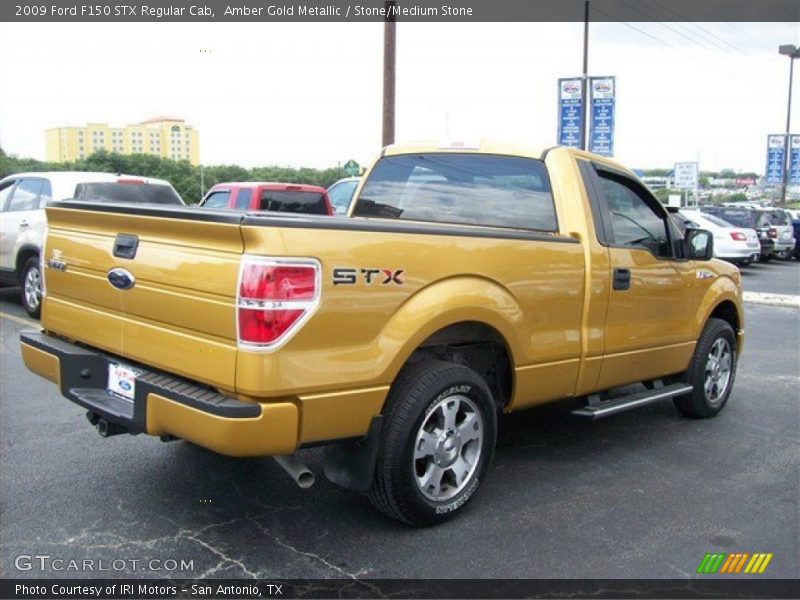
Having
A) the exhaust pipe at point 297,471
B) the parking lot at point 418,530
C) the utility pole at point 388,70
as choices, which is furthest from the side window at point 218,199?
the exhaust pipe at point 297,471

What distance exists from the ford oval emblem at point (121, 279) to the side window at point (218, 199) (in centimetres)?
938

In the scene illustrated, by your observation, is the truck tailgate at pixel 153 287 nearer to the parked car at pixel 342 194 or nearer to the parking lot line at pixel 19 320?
the parking lot line at pixel 19 320

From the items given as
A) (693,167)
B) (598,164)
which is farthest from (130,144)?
(598,164)

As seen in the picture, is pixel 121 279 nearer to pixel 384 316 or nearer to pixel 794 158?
pixel 384 316

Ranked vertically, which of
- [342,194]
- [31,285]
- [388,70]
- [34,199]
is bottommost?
[31,285]

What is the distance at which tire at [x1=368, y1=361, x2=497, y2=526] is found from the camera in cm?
348

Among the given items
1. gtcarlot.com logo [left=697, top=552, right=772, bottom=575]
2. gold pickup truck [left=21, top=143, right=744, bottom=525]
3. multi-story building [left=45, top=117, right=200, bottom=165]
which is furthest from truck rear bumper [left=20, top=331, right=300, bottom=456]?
multi-story building [left=45, top=117, right=200, bottom=165]

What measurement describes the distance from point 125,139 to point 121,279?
34.8m

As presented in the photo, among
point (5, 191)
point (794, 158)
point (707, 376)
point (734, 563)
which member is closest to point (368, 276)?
point (734, 563)

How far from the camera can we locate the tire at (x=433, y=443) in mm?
3480

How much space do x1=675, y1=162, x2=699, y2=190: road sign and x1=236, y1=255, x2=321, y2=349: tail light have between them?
3172cm

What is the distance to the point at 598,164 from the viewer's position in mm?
4895

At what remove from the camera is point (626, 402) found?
15.9 feet

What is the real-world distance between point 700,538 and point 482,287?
1654 mm
